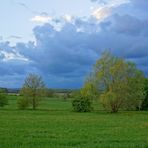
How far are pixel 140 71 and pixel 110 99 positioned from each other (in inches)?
484

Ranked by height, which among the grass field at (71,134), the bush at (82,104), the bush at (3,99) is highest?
the bush at (3,99)

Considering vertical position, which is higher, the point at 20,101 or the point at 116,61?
the point at 116,61

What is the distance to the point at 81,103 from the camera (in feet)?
302

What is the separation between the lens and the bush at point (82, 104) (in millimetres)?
90100

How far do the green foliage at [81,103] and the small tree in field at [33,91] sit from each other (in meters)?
14.2

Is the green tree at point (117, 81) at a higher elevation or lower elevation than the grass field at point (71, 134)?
higher

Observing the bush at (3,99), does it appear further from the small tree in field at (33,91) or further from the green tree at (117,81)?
the green tree at (117,81)

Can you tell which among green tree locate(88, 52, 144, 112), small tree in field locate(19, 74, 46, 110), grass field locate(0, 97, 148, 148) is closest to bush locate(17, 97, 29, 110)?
small tree in field locate(19, 74, 46, 110)

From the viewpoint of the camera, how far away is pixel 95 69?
287ft

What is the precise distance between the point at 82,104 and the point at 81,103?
0.51 m

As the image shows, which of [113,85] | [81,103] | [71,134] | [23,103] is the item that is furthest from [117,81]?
[71,134]

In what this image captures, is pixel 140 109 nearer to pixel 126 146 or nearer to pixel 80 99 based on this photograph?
pixel 80 99

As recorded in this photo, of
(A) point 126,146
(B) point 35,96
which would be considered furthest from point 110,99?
(A) point 126,146

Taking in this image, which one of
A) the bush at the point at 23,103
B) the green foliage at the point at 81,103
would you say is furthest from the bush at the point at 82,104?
the bush at the point at 23,103
